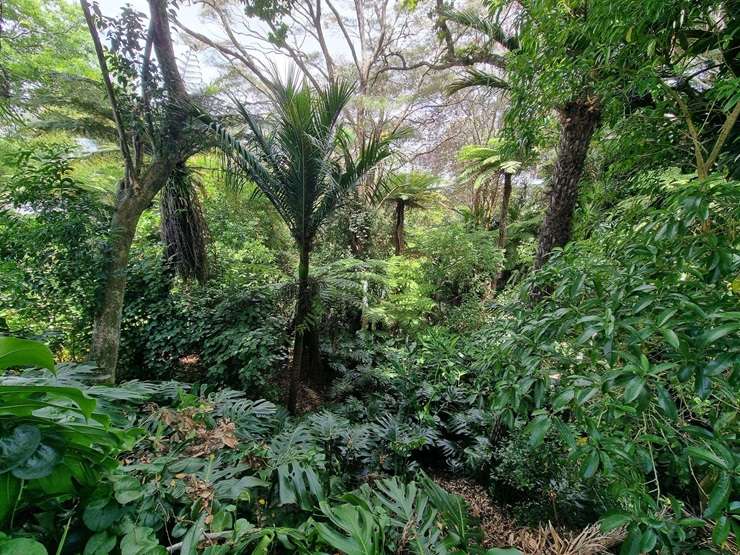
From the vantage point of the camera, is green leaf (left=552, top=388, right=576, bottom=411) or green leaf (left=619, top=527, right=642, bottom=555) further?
green leaf (left=552, top=388, right=576, bottom=411)

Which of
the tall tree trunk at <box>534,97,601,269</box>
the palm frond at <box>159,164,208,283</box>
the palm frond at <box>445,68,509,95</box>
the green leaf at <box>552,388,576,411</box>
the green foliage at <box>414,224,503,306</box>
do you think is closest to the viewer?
the green leaf at <box>552,388,576,411</box>

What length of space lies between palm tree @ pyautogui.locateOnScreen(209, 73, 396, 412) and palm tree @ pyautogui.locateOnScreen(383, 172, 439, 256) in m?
2.61

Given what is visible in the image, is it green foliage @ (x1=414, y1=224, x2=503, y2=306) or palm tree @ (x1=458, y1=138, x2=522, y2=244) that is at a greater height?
palm tree @ (x1=458, y1=138, x2=522, y2=244)

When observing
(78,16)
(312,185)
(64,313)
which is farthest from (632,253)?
(78,16)

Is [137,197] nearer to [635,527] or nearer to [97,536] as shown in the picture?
[97,536]

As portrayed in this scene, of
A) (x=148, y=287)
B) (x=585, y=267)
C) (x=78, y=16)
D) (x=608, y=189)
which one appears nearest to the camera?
(x=585, y=267)

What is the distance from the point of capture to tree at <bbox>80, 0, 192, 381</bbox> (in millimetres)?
2879

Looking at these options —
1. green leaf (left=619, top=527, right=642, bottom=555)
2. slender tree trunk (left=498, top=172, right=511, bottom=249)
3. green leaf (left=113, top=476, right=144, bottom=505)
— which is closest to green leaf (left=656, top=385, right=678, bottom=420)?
green leaf (left=619, top=527, right=642, bottom=555)

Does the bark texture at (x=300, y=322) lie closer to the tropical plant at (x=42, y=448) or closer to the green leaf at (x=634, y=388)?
the tropical plant at (x=42, y=448)

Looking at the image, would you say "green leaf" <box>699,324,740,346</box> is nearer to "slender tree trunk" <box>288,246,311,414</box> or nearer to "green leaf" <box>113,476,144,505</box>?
"green leaf" <box>113,476,144,505</box>

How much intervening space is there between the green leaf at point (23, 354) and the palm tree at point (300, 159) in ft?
7.91

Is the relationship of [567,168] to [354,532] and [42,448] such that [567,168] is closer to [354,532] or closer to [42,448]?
[354,532]

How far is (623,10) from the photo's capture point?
4.57ft

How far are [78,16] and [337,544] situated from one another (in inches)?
382
